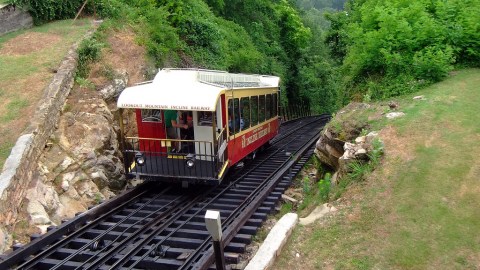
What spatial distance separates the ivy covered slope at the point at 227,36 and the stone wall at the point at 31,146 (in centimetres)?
490

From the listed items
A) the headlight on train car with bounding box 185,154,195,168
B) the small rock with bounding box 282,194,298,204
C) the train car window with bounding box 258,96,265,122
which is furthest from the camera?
the train car window with bounding box 258,96,265,122

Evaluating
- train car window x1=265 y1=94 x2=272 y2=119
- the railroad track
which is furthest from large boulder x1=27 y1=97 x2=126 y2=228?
train car window x1=265 y1=94 x2=272 y2=119

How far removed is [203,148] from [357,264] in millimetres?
5481

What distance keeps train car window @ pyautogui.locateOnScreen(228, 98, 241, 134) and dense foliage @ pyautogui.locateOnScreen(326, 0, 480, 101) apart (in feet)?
13.2

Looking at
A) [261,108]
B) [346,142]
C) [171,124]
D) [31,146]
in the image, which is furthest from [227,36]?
[31,146]

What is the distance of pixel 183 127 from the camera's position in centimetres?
1053

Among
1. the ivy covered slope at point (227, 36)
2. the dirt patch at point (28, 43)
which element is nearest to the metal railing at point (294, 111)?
the ivy covered slope at point (227, 36)

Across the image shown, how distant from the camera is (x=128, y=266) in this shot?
7.13m

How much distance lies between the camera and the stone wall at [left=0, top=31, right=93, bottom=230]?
825cm

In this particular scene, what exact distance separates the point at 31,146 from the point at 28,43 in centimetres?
756

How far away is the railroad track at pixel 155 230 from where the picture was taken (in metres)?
7.12

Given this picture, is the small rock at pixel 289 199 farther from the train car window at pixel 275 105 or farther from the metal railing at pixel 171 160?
the train car window at pixel 275 105

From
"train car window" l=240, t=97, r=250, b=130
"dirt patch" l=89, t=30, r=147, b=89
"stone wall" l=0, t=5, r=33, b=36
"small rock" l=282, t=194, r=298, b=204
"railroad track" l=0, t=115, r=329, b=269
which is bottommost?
"small rock" l=282, t=194, r=298, b=204

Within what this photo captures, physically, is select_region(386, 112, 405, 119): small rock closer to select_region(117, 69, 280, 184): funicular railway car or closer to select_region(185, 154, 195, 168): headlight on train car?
select_region(117, 69, 280, 184): funicular railway car
